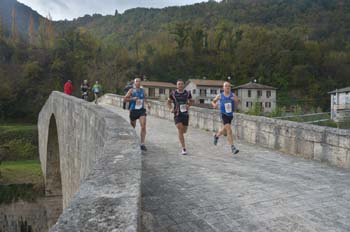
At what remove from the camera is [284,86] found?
6394 centimetres

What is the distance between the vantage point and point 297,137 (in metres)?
7.00

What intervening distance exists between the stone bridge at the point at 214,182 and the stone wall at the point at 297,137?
18mm

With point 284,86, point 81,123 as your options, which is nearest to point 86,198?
point 81,123

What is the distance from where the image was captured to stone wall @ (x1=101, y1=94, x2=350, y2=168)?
5.96 metres

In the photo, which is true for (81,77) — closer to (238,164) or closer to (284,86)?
(284,86)

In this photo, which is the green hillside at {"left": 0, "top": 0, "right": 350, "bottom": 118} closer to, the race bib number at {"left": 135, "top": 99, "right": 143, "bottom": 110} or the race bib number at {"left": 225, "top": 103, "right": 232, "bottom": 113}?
the race bib number at {"left": 135, "top": 99, "right": 143, "bottom": 110}

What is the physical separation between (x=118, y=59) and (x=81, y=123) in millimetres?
52369

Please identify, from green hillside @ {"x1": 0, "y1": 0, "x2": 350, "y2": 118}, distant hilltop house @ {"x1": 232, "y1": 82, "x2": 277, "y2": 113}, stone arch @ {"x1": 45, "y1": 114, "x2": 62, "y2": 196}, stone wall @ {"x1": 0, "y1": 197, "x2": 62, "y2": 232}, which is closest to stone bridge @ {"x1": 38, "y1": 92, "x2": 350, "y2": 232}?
stone arch @ {"x1": 45, "y1": 114, "x2": 62, "y2": 196}

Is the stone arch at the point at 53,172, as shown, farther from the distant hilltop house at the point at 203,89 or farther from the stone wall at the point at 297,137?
the distant hilltop house at the point at 203,89

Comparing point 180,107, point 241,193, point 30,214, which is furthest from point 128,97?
point 30,214

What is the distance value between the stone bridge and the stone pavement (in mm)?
11

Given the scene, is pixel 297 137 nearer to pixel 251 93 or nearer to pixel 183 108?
pixel 183 108

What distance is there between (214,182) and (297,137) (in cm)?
301

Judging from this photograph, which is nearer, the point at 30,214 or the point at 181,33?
the point at 30,214
